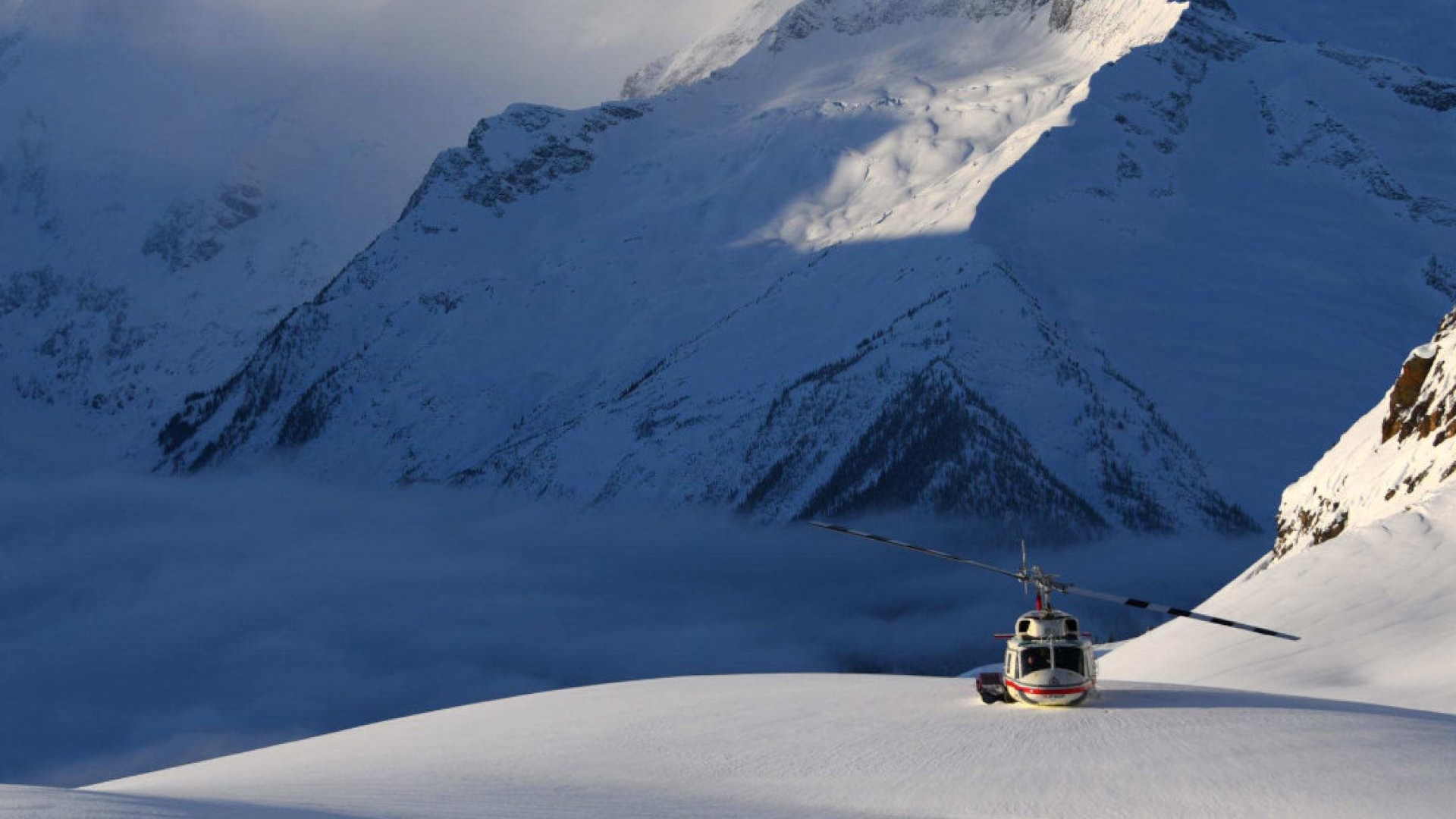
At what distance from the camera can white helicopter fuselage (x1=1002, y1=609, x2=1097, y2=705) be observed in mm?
51875

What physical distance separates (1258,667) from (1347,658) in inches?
177

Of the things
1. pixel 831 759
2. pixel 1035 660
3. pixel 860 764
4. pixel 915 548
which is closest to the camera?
pixel 860 764

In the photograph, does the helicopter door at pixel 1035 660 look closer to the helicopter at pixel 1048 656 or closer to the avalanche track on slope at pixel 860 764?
the helicopter at pixel 1048 656

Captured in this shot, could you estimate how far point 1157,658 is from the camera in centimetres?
9381

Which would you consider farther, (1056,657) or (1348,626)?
(1348,626)

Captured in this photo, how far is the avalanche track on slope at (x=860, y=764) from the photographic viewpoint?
40.8 m

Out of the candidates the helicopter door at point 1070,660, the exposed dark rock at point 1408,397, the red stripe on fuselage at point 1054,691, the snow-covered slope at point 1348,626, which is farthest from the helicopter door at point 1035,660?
the exposed dark rock at point 1408,397

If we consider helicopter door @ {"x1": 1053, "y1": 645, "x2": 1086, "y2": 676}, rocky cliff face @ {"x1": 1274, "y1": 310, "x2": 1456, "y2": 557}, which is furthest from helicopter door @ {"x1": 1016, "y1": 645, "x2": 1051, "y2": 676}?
rocky cliff face @ {"x1": 1274, "y1": 310, "x2": 1456, "y2": 557}

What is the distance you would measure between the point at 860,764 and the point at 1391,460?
71.0 m

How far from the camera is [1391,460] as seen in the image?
107000 mm

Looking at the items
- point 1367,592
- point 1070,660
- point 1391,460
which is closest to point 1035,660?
point 1070,660

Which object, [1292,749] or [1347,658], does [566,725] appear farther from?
[1347,658]

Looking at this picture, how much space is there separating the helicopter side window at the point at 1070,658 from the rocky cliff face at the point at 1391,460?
4841 centimetres

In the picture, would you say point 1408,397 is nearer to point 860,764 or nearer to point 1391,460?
point 1391,460
